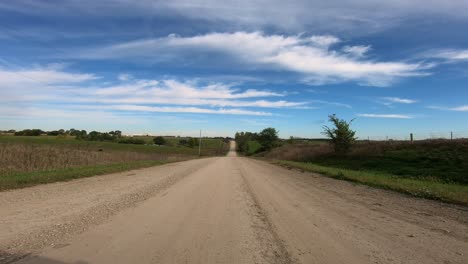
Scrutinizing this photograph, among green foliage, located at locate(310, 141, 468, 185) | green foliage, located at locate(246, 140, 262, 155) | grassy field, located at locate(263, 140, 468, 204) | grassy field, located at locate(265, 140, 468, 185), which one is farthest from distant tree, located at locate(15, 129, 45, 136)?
green foliage, located at locate(310, 141, 468, 185)

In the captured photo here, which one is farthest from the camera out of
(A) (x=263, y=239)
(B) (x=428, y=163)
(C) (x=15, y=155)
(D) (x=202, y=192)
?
(B) (x=428, y=163)

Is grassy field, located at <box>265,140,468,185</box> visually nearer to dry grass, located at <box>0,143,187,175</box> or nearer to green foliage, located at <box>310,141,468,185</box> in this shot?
green foliage, located at <box>310,141,468,185</box>

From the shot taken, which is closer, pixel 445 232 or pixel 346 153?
pixel 445 232

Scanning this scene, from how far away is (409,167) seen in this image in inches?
1059

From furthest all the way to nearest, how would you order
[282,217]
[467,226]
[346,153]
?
[346,153]
[282,217]
[467,226]

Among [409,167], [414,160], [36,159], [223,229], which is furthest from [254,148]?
[223,229]

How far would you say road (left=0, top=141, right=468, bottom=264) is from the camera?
5.59 meters

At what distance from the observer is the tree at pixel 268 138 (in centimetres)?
9106

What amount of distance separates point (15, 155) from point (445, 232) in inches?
990

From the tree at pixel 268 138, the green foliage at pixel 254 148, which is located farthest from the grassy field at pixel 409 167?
the green foliage at pixel 254 148

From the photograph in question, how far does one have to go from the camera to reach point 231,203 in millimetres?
10867

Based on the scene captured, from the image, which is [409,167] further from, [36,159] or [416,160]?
[36,159]

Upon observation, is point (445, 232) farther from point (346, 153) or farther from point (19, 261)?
point (346, 153)

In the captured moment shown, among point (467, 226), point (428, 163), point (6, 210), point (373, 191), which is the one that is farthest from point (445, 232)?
point (428, 163)
